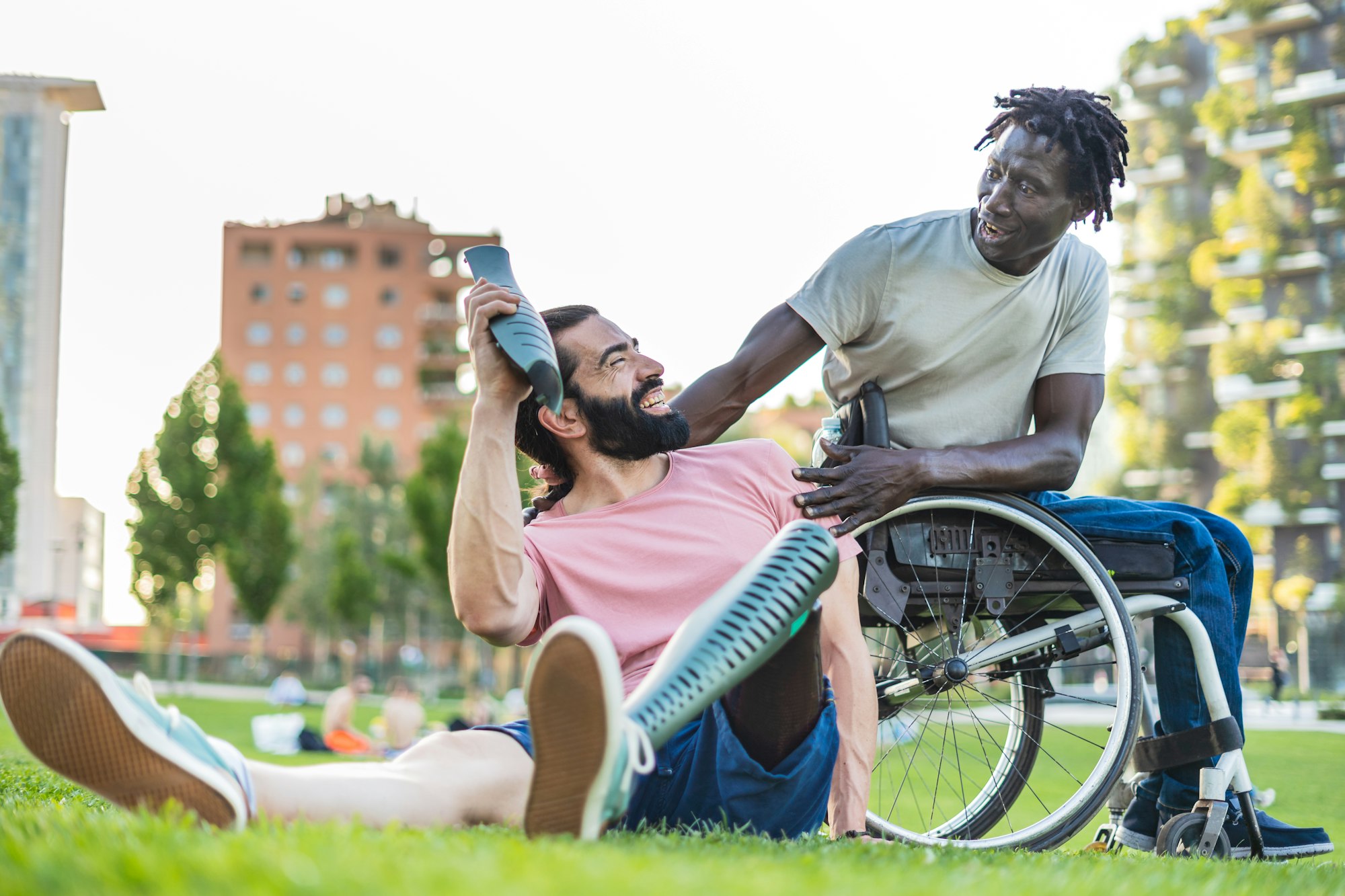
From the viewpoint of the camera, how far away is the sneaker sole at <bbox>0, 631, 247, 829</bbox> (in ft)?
6.52

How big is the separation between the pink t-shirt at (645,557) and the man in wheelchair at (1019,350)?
0.51 metres

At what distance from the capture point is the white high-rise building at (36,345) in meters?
38.9

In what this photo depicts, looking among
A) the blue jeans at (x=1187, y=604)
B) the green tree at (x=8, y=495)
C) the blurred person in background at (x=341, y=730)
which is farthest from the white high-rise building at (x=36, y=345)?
the blue jeans at (x=1187, y=604)

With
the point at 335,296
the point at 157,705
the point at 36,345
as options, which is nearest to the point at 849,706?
the point at 157,705

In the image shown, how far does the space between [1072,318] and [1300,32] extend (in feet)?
152

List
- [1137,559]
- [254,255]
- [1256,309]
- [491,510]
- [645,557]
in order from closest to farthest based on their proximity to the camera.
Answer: [491,510] → [645,557] → [1137,559] → [1256,309] → [254,255]

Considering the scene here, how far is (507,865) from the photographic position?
1.60 m

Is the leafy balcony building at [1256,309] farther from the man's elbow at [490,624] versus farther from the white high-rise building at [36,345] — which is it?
the man's elbow at [490,624]

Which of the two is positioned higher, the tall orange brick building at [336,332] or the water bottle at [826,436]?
the tall orange brick building at [336,332]

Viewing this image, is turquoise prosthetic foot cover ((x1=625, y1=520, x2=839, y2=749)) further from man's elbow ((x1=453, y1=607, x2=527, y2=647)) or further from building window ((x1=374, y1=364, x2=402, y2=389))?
building window ((x1=374, y1=364, x2=402, y2=389))

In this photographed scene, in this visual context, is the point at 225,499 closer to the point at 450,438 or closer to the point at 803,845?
the point at 450,438

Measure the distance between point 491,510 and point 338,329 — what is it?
225 feet

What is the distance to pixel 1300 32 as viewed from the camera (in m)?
43.4

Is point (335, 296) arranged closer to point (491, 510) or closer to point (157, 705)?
point (491, 510)
